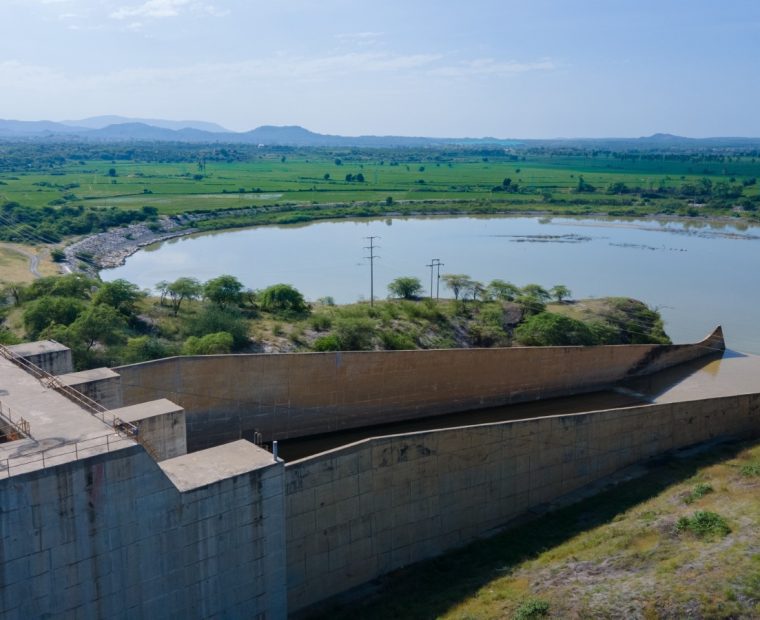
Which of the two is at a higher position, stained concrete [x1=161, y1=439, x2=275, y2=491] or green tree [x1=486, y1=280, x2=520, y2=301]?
stained concrete [x1=161, y1=439, x2=275, y2=491]

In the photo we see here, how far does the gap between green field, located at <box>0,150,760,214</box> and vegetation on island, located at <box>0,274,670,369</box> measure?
44.8 meters

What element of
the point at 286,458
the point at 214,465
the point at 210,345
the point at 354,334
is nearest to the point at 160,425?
the point at 214,465

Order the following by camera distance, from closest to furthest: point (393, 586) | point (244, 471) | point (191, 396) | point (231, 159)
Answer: point (244, 471)
point (393, 586)
point (191, 396)
point (231, 159)

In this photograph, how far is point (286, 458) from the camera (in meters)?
16.7

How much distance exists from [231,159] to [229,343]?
160m

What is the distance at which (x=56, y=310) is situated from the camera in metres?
25.2

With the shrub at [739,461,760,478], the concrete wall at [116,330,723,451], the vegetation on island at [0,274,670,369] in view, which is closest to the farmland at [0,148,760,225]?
the vegetation on island at [0,274,670,369]

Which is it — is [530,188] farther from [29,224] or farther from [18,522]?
[18,522]

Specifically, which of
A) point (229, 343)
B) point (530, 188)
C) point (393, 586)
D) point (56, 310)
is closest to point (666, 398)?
point (393, 586)

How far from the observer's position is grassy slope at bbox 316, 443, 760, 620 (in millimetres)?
10797

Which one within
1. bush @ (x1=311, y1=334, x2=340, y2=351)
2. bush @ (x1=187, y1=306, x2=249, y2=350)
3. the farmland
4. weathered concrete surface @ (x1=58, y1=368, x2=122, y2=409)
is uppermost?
the farmland

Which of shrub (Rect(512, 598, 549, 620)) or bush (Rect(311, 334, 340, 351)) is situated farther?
bush (Rect(311, 334, 340, 351))

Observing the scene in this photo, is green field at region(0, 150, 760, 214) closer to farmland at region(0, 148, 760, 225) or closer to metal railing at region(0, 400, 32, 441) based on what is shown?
farmland at region(0, 148, 760, 225)

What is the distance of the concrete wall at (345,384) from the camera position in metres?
16.7
